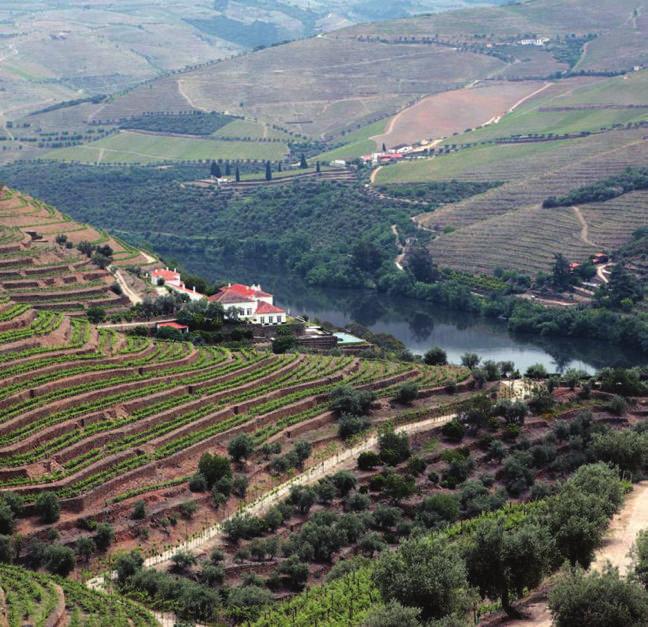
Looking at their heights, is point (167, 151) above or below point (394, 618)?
below

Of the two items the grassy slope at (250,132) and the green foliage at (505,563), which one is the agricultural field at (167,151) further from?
the green foliage at (505,563)

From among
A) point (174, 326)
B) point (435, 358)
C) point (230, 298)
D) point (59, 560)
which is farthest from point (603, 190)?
point (59, 560)

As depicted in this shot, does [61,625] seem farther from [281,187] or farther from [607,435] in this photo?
[281,187]

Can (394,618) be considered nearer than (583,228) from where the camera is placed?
Yes

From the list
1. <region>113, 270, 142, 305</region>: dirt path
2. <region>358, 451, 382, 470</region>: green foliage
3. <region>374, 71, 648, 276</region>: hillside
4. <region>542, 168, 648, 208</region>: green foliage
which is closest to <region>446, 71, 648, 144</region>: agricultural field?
<region>374, 71, 648, 276</region>: hillside

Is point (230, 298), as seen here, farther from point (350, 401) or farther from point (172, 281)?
point (350, 401)

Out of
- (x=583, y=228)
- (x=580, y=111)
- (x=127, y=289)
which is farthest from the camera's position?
(x=580, y=111)

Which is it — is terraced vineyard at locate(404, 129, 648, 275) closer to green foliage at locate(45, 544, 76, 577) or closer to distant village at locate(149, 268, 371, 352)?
distant village at locate(149, 268, 371, 352)
